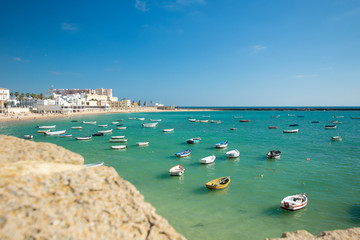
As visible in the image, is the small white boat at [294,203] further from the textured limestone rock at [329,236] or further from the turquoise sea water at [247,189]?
the textured limestone rock at [329,236]

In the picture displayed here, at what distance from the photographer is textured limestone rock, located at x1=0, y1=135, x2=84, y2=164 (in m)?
8.91

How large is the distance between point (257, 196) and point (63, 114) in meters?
130

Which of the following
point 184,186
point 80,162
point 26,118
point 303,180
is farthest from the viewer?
point 26,118

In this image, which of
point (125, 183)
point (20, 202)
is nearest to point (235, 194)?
point (125, 183)

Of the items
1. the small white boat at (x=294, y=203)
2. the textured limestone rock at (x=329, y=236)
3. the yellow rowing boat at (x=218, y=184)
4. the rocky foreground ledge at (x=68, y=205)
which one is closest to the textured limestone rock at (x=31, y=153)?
the rocky foreground ledge at (x=68, y=205)

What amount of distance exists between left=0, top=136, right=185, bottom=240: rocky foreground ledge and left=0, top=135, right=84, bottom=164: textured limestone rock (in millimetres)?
100

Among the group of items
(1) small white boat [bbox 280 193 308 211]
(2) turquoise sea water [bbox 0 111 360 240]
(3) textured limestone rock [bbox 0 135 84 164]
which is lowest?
(2) turquoise sea water [bbox 0 111 360 240]

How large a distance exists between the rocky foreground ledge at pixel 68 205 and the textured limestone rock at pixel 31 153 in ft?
0.33

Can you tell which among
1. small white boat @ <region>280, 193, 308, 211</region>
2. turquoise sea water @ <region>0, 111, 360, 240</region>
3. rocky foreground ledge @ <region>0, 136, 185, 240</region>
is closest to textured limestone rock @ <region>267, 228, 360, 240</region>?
turquoise sea water @ <region>0, 111, 360, 240</region>

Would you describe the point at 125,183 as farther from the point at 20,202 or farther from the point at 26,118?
the point at 26,118

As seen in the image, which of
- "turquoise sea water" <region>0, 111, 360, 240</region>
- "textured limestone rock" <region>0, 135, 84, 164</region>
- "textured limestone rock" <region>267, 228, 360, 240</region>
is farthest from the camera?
"turquoise sea water" <region>0, 111, 360, 240</region>

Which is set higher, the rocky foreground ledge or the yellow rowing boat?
the rocky foreground ledge

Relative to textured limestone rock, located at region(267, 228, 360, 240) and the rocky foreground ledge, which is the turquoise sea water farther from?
the rocky foreground ledge

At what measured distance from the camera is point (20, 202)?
6199 millimetres
